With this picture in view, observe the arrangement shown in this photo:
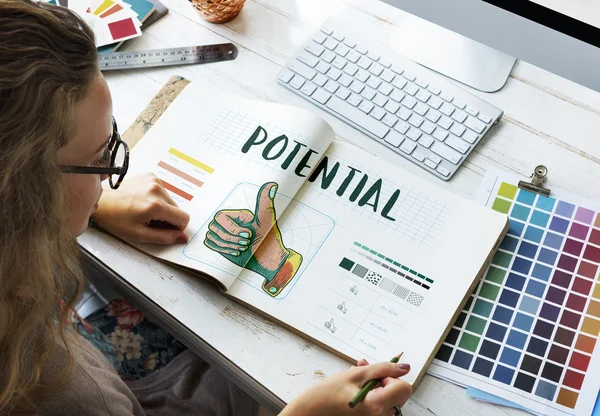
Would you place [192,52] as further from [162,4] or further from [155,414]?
[155,414]

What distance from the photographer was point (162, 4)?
3.61ft

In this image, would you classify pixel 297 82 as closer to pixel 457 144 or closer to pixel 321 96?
pixel 321 96

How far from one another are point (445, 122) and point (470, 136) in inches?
1.6

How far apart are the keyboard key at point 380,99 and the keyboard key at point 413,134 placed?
59 millimetres

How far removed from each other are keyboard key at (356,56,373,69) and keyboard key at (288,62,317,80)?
2.7 inches

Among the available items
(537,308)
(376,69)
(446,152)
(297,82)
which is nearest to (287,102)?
(297,82)

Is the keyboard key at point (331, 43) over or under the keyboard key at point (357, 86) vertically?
over

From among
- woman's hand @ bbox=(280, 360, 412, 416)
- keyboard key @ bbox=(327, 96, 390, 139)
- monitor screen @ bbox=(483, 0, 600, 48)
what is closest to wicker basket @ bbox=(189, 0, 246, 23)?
keyboard key @ bbox=(327, 96, 390, 139)

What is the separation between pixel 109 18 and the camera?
1076 millimetres


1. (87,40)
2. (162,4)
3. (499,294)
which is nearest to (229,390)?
(499,294)

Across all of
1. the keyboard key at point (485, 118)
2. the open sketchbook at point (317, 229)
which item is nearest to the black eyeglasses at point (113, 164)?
the open sketchbook at point (317, 229)

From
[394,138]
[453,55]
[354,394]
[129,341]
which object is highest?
[453,55]

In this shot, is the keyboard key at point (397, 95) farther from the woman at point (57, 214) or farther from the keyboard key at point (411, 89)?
the woman at point (57, 214)

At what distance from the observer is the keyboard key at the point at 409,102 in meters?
0.94
